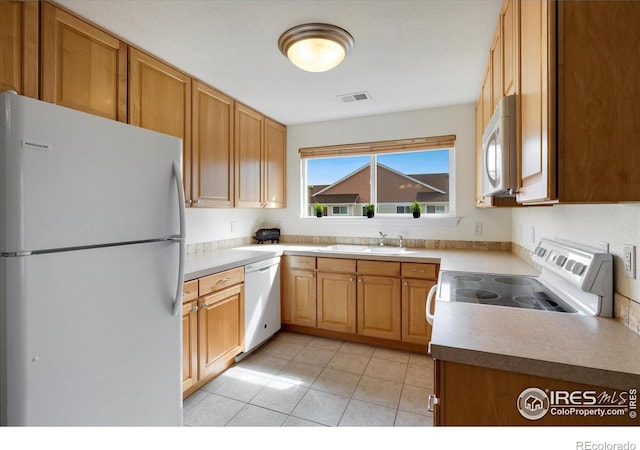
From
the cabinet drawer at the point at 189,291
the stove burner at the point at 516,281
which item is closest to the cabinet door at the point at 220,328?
the cabinet drawer at the point at 189,291

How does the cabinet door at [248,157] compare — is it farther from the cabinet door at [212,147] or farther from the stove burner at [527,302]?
the stove burner at [527,302]

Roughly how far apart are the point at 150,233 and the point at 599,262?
6.05 ft

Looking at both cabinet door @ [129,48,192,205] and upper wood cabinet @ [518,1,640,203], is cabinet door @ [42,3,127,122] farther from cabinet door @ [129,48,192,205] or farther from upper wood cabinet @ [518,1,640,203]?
upper wood cabinet @ [518,1,640,203]

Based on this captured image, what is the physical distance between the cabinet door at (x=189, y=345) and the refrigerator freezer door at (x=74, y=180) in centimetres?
74

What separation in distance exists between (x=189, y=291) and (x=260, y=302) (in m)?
0.90

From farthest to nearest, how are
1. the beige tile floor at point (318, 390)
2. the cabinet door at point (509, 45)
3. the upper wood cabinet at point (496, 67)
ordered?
1. the beige tile floor at point (318, 390)
2. the upper wood cabinet at point (496, 67)
3. the cabinet door at point (509, 45)

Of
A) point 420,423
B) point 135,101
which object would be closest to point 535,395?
point 420,423

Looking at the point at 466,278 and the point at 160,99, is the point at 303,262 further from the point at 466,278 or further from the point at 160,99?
the point at 160,99

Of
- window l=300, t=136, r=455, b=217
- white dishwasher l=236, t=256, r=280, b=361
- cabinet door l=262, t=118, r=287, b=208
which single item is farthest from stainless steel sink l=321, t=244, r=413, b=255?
cabinet door l=262, t=118, r=287, b=208

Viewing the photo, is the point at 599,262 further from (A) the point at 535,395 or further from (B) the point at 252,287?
(B) the point at 252,287

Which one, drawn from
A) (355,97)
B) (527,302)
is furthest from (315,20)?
(527,302)

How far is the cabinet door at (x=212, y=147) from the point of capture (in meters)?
2.37

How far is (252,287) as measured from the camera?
263 centimetres

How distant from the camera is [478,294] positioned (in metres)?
1.52
